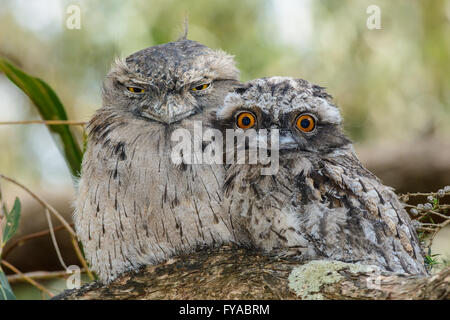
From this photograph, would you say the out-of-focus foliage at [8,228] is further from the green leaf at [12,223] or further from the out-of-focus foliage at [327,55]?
the out-of-focus foliage at [327,55]

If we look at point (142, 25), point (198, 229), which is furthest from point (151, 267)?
point (142, 25)

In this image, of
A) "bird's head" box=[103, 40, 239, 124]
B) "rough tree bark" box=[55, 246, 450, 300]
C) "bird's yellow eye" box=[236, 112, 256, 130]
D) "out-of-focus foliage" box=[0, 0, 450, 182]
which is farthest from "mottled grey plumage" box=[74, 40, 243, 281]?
"out-of-focus foliage" box=[0, 0, 450, 182]

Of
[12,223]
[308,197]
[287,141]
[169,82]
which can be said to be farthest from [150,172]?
[12,223]

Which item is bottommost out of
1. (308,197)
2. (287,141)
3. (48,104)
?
(308,197)

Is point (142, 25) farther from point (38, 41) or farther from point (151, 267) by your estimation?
point (151, 267)

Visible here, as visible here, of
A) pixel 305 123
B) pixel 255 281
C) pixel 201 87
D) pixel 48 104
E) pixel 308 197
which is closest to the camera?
pixel 255 281

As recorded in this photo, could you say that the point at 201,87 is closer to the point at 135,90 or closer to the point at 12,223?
the point at 135,90
